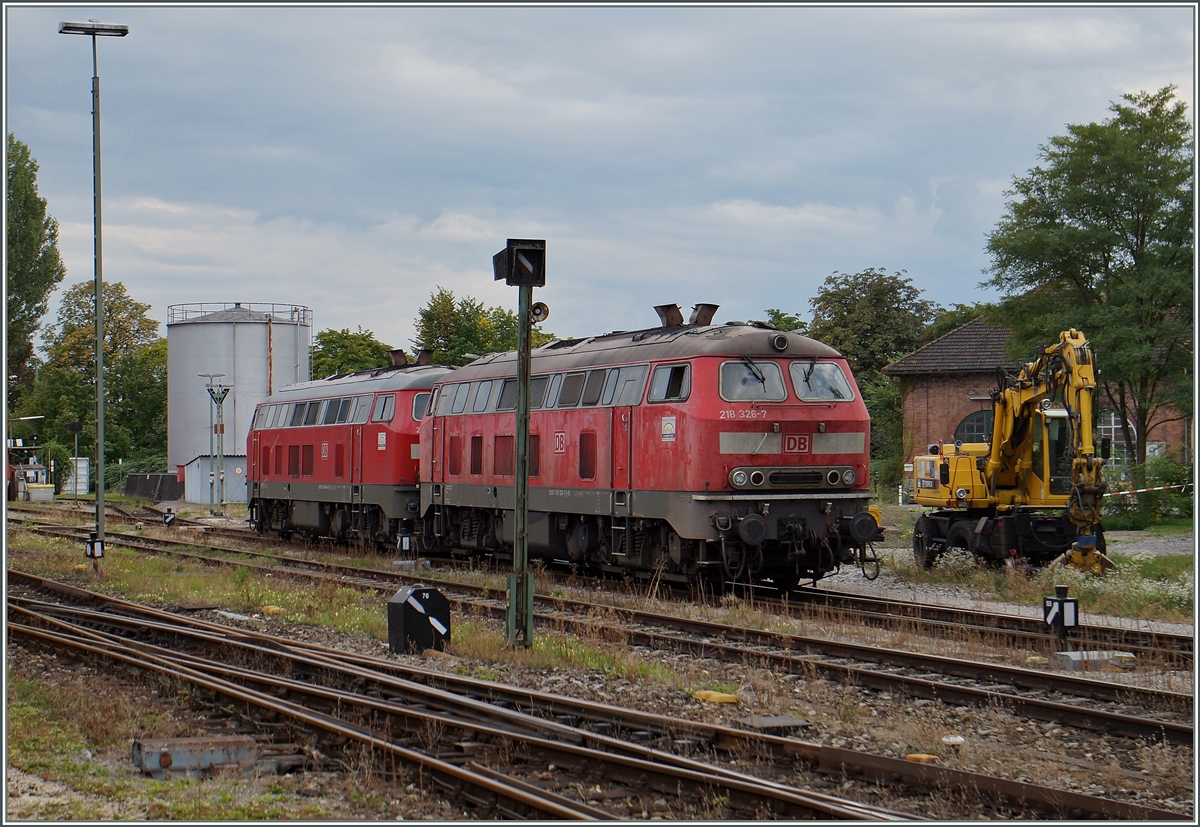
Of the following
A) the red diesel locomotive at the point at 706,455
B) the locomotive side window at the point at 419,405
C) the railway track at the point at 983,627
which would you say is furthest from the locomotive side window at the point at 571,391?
the locomotive side window at the point at 419,405

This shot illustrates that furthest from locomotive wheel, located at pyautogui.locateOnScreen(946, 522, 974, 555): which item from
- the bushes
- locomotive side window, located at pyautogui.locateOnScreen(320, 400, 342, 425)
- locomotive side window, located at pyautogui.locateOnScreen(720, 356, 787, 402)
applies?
locomotive side window, located at pyautogui.locateOnScreen(320, 400, 342, 425)

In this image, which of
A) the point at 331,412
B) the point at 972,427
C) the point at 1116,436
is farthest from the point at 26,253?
the point at 1116,436

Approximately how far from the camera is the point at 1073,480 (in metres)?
18.3

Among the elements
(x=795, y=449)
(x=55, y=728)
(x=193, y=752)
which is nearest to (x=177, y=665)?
(x=55, y=728)

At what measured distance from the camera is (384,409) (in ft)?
85.0

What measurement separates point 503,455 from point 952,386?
92.4 ft

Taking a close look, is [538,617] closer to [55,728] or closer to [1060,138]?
[55,728]

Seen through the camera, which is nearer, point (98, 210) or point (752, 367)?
point (752, 367)

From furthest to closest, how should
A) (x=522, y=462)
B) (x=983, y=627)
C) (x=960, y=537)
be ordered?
1. (x=960, y=537)
2. (x=983, y=627)
3. (x=522, y=462)

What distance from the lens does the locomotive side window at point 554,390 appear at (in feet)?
64.8

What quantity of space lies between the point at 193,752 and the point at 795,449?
997 cm

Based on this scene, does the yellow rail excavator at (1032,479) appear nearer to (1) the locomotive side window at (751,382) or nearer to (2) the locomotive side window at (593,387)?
(1) the locomotive side window at (751,382)

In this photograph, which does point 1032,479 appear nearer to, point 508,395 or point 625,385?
point 625,385

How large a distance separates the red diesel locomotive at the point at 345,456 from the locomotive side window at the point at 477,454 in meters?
2.16
